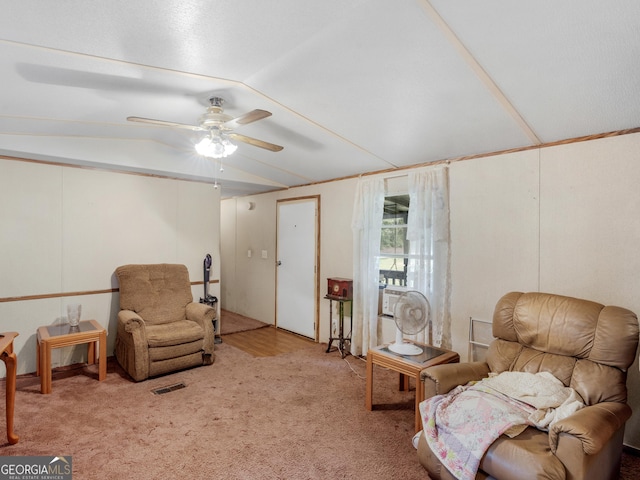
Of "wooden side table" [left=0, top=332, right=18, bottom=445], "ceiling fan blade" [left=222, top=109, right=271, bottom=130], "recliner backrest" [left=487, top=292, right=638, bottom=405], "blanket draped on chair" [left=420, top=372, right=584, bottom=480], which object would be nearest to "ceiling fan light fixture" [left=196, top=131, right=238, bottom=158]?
"ceiling fan blade" [left=222, top=109, right=271, bottom=130]

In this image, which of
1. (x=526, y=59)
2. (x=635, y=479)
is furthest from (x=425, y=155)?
(x=635, y=479)

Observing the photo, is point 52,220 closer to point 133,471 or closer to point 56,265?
point 56,265

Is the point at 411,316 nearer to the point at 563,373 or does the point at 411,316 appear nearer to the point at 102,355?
the point at 563,373

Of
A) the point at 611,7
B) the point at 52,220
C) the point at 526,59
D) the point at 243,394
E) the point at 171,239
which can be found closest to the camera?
the point at 611,7

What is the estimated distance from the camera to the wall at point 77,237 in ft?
11.4

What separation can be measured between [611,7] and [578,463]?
6.56 ft

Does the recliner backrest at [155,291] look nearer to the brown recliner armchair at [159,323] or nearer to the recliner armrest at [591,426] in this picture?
the brown recliner armchair at [159,323]

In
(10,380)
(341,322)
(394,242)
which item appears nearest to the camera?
(10,380)

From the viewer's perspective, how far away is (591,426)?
163 centimetres

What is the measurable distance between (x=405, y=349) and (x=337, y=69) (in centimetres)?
212

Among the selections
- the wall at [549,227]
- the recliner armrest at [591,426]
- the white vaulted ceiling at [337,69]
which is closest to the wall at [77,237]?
the white vaulted ceiling at [337,69]

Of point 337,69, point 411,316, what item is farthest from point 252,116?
point 411,316

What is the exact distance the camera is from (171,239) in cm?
456

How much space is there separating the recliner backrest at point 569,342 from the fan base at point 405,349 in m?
0.52
